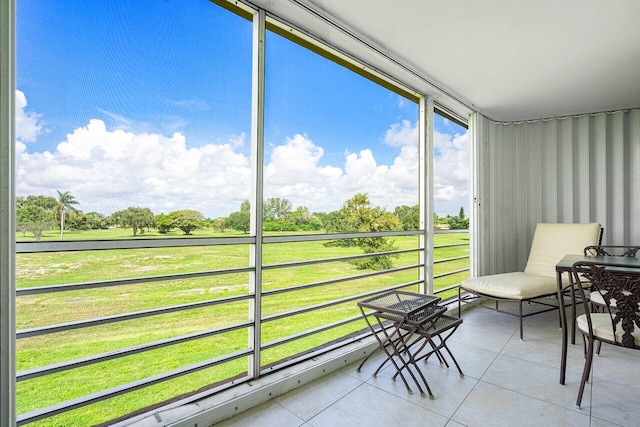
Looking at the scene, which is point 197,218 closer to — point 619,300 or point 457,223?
point 619,300

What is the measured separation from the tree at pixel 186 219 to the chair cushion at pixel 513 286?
2.67 metres

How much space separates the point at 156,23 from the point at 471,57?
2.33m

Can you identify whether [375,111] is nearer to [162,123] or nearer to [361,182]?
[361,182]

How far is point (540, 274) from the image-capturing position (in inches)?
143

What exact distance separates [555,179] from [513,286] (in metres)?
2.07

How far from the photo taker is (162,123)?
1923mm

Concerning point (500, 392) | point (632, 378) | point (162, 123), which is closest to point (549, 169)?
point (632, 378)

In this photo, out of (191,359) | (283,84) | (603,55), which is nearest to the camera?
(603,55)

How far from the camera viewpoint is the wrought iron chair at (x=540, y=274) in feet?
9.84

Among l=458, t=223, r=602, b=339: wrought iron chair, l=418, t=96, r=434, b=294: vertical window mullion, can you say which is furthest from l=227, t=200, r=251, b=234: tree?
l=458, t=223, r=602, b=339: wrought iron chair

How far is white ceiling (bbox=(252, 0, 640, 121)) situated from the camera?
6.63ft

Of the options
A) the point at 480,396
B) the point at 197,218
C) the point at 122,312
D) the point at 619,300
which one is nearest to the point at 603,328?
the point at 619,300

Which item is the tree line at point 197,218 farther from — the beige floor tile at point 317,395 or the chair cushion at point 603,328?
the chair cushion at point 603,328

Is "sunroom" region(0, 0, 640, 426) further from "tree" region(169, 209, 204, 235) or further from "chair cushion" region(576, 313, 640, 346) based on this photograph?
"chair cushion" region(576, 313, 640, 346)
